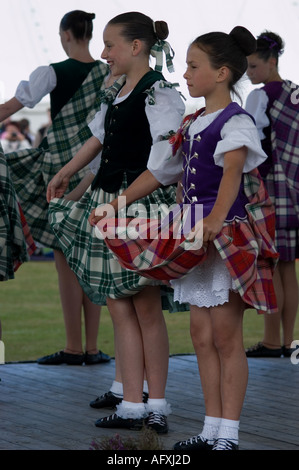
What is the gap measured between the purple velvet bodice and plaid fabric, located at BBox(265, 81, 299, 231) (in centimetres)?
187

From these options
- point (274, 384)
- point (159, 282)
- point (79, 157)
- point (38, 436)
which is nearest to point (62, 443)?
point (38, 436)

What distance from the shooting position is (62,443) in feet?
10.5

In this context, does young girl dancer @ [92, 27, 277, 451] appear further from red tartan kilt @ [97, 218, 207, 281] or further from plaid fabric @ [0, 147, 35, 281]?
plaid fabric @ [0, 147, 35, 281]

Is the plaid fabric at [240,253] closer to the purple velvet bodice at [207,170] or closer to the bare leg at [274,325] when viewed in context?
the purple velvet bodice at [207,170]

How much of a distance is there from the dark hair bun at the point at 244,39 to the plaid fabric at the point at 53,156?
65.8 inches

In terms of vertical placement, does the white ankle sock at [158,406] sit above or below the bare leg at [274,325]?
above

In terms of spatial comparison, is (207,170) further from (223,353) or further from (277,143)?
(277,143)

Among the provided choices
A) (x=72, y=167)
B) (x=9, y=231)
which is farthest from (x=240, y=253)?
(x=9, y=231)

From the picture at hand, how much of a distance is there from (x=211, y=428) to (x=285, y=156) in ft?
7.05

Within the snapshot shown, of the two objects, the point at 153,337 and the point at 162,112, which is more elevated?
the point at 162,112

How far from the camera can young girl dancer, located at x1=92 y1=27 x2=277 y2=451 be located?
116 inches

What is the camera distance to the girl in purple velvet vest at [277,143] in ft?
15.9

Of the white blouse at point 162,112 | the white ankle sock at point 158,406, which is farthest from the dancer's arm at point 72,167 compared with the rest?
the white ankle sock at point 158,406

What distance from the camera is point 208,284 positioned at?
303cm
